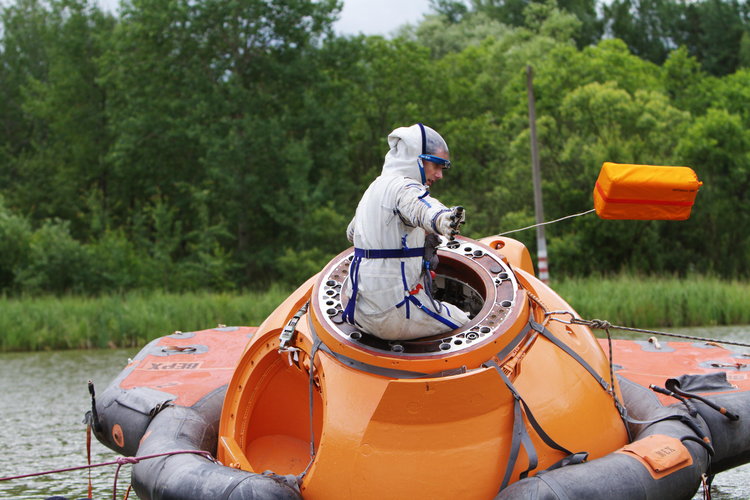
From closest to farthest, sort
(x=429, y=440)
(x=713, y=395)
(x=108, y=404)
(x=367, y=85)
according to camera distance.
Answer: (x=429, y=440) → (x=713, y=395) → (x=108, y=404) → (x=367, y=85)

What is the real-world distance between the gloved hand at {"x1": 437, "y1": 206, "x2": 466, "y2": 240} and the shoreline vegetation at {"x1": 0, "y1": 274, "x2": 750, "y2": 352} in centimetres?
1175

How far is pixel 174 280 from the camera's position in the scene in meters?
26.5

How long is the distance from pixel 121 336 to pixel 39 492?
9.13 m

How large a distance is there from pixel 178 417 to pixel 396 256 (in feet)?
5.63

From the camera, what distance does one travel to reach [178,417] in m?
5.49

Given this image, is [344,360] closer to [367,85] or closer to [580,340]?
[580,340]

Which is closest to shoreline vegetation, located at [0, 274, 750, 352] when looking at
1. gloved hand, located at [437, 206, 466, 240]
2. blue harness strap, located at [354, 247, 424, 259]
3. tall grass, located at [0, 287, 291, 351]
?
tall grass, located at [0, 287, 291, 351]

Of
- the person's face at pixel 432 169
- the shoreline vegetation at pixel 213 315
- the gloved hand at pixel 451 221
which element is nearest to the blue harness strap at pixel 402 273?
the person's face at pixel 432 169

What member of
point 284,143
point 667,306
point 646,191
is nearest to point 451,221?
point 646,191

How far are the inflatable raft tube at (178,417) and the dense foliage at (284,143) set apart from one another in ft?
59.5

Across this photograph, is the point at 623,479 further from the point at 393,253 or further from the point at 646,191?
the point at 646,191

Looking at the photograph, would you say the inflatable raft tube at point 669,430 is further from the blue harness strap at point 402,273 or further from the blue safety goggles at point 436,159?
the blue safety goggles at point 436,159

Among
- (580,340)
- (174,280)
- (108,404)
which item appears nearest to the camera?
(580,340)

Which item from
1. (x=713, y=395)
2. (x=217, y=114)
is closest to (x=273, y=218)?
(x=217, y=114)
